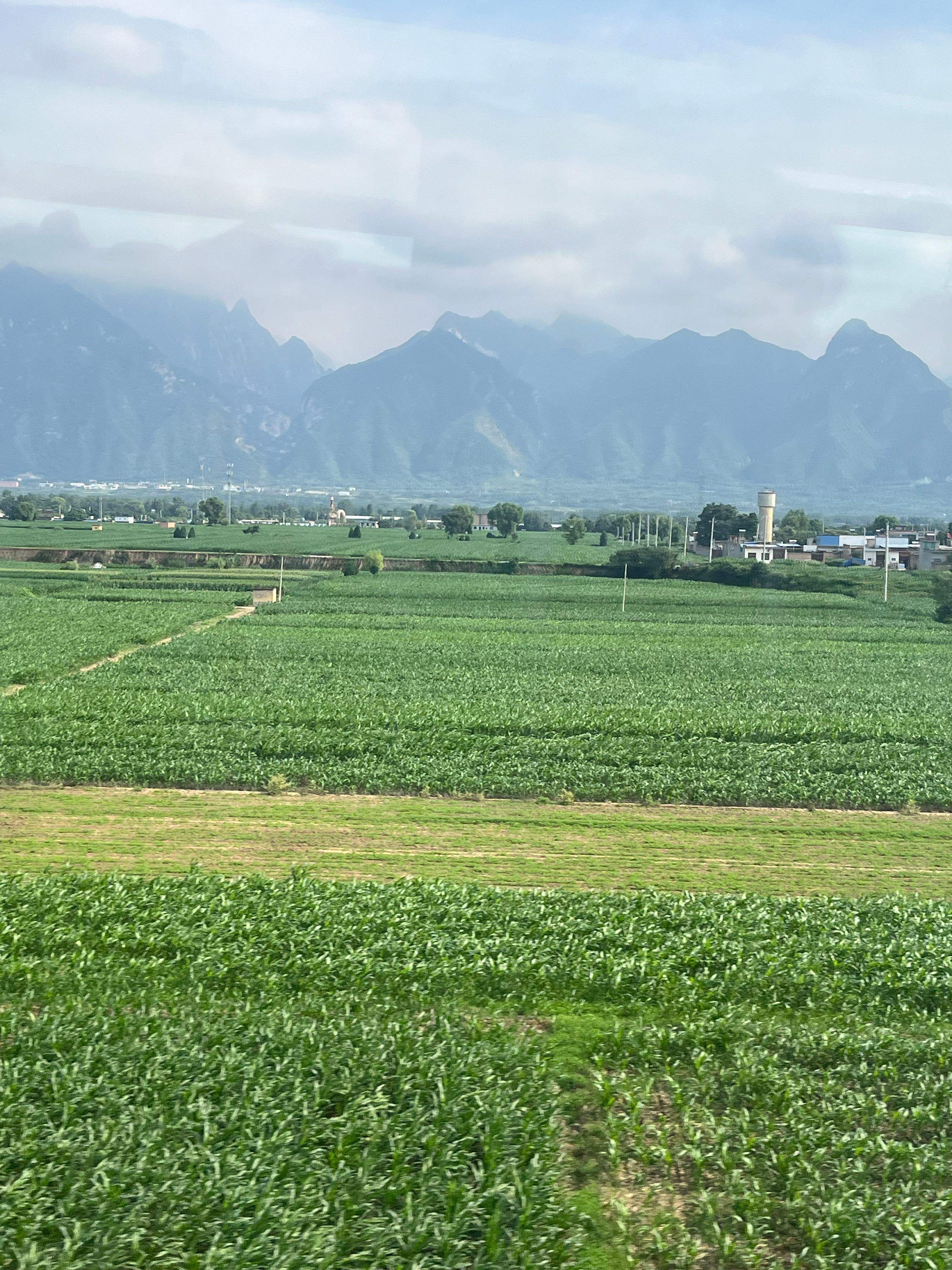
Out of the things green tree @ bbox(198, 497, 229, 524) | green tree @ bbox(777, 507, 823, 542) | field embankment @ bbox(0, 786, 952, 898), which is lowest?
field embankment @ bbox(0, 786, 952, 898)

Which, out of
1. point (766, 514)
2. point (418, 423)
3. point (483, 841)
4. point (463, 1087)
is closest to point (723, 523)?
point (766, 514)

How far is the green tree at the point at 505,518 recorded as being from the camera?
98.0 meters

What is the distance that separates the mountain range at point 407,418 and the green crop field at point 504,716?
57894 mm

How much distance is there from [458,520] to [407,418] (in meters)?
65.0

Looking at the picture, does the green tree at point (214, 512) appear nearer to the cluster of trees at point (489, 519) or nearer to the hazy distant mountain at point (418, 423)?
the cluster of trees at point (489, 519)

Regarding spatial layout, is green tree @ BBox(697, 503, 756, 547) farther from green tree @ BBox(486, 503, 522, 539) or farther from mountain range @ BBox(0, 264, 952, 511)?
mountain range @ BBox(0, 264, 952, 511)

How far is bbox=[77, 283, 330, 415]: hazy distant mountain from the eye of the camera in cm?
9169

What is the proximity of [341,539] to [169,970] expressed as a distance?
79806 mm

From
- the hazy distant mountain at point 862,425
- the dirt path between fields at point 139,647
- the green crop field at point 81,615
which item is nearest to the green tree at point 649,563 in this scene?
the green crop field at point 81,615

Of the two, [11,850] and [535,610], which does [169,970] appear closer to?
[11,850]

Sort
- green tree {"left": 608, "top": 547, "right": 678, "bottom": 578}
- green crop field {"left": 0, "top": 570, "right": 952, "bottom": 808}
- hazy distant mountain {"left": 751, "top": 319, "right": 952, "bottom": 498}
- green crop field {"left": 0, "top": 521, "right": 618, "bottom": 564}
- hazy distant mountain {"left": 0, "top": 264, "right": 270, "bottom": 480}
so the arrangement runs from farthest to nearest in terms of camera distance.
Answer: hazy distant mountain {"left": 751, "top": 319, "right": 952, "bottom": 498}
hazy distant mountain {"left": 0, "top": 264, "right": 270, "bottom": 480}
green crop field {"left": 0, "top": 521, "right": 618, "bottom": 564}
green tree {"left": 608, "top": 547, "right": 678, "bottom": 578}
green crop field {"left": 0, "top": 570, "right": 952, "bottom": 808}

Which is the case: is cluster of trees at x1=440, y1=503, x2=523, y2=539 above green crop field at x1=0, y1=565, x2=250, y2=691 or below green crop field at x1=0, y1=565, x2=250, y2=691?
above

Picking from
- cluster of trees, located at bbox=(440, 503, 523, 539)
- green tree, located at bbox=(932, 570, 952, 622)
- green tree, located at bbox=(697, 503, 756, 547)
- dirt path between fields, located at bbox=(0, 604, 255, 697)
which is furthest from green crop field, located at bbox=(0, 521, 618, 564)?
dirt path between fields, located at bbox=(0, 604, 255, 697)

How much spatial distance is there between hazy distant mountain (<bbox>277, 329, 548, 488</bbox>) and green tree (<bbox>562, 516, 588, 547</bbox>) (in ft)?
108
